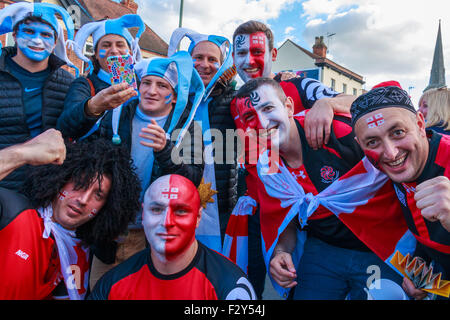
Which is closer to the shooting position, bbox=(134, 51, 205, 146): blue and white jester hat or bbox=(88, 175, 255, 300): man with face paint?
bbox=(88, 175, 255, 300): man with face paint

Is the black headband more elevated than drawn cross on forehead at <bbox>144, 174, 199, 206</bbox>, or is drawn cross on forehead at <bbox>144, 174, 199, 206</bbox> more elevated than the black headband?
the black headband

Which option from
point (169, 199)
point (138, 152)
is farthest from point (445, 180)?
point (138, 152)

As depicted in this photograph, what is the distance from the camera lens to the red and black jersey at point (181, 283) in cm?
177

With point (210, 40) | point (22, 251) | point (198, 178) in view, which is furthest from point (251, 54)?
point (22, 251)

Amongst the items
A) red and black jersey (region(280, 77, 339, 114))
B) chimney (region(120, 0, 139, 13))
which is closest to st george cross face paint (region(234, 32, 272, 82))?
red and black jersey (region(280, 77, 339, 114))

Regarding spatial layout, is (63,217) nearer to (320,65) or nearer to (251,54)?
(251,54)

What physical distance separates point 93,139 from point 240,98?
1.18 metres

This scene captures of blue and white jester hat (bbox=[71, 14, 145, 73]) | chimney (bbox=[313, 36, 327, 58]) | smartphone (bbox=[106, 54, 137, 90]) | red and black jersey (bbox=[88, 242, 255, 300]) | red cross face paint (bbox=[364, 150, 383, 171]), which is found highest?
chimney (bbox=[313, 36, 327, 58])

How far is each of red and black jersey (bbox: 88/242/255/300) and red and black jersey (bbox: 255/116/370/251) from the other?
2.32ft

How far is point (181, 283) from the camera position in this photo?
5.91 ft

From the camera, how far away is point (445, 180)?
4.49ft

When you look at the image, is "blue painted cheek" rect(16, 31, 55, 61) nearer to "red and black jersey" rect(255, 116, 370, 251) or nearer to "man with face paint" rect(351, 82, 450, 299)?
Result: "red and black jersey" rect(255, 116, 370, 251)

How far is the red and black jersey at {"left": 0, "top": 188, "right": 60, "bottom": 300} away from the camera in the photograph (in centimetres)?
177
